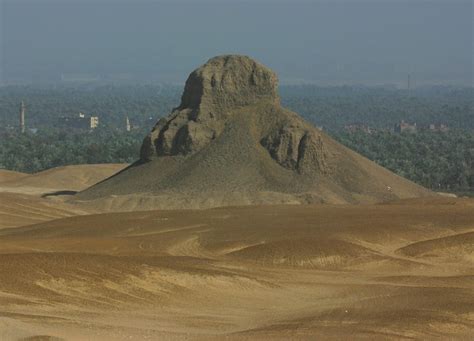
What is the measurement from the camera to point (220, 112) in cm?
7206

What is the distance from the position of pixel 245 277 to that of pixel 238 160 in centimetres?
3737

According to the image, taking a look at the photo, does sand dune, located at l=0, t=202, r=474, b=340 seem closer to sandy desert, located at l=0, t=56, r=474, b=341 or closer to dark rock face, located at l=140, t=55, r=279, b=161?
sandy desert, located at l=0, t=56, r=474, b=341

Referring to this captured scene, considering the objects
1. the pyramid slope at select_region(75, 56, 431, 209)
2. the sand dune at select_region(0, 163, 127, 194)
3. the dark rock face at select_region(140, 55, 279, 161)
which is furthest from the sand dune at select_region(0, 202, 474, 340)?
the sand dune at select_region(0, 163, 127, 194)

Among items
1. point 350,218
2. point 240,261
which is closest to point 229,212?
point 350,218

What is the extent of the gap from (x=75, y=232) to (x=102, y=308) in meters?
18.6

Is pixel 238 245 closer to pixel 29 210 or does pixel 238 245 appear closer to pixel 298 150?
pixel 29 210

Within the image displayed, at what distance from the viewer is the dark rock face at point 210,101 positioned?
7050cm


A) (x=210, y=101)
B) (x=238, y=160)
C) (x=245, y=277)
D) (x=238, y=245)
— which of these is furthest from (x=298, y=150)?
(x=245, y=277)

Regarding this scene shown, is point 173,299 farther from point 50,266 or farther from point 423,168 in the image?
point 423,168

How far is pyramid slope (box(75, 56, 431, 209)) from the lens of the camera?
213 feet

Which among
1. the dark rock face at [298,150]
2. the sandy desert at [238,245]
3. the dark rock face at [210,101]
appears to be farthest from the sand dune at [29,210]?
the dark rock face at [298,150]

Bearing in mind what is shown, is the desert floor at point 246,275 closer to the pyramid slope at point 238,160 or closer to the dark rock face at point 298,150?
the pyramid slope at point 238,160

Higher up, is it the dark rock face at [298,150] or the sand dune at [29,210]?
the dark rock face at [298,150]

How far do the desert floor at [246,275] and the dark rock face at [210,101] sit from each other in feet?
68.5
